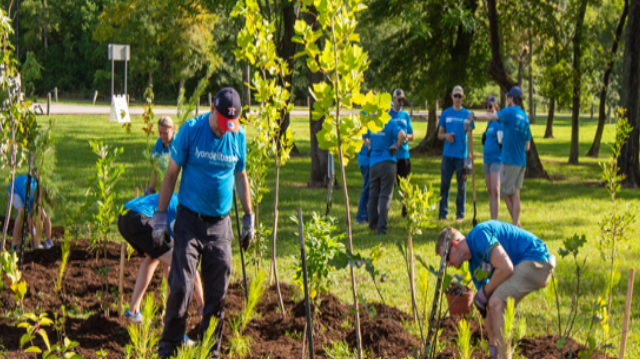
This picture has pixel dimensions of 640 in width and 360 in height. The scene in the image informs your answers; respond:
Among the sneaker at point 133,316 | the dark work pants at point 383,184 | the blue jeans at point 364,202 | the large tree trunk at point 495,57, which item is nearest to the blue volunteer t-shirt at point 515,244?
the sneaker at point 133,316

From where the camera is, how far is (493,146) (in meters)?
9.16

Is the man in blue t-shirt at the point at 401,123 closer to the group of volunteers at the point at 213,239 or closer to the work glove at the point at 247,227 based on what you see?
the work glove at the point at 247,227

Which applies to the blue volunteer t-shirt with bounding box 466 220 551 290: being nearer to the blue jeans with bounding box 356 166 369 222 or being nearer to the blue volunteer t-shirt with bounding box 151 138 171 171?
the blue volunteer t-shirt with bounding box 151 138 171 171

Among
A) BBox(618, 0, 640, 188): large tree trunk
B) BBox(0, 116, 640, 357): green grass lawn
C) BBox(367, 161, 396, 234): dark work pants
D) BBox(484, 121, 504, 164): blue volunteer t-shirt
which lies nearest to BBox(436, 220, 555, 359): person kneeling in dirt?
BBox(0, 116, 640, 357): green grass lawn

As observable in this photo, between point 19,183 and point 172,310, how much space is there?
12.4ft

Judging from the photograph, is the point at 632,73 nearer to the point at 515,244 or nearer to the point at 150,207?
the point at 515,244

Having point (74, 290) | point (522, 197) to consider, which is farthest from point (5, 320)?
point (522, 197)

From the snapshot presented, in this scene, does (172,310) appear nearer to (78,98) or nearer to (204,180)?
(204,180)

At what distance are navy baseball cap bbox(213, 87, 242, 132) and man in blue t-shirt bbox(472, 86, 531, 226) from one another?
17.1 ft

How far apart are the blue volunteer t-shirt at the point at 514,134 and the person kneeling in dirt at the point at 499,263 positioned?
171 inches

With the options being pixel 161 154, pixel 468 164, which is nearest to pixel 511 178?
pixel 468 164

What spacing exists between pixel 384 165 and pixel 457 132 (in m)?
1.68

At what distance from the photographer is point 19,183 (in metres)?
7.19

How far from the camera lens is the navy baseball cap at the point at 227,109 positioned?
171 inches
